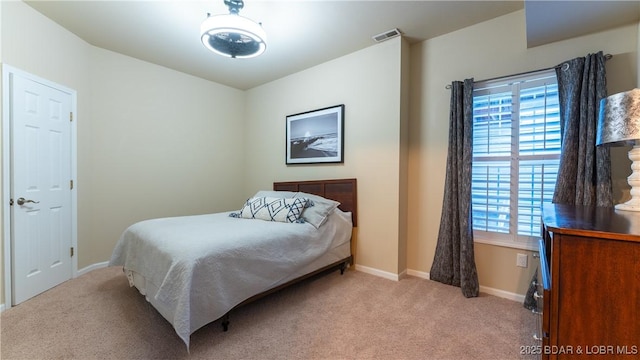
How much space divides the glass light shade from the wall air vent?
1210 millimetres

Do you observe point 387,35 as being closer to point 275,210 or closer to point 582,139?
point 582,139

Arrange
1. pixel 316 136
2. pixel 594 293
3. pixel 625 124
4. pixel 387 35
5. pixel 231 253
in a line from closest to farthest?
1. pixel 594 293
2. pixel 625 124
3. pixel 231 253
4. pixel 387 35
5. pixel 316 136

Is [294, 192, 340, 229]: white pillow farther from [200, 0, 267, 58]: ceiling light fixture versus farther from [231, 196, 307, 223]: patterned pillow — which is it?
[200, 0, 267, 58]: ceiling light fixture

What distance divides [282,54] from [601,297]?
334 centimetres

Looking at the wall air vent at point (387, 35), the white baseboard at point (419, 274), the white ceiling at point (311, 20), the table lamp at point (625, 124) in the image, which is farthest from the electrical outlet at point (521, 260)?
the wall air vent at point (387, 35)

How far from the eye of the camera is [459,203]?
103 inches

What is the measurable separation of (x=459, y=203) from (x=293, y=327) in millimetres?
1868

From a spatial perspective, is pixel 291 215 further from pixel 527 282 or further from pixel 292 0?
pixel 527 282

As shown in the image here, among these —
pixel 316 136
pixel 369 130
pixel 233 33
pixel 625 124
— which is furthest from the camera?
pixel 316 136

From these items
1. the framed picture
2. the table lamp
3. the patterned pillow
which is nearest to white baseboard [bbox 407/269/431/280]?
the patterned pillow

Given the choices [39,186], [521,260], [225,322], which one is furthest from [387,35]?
[39,186]

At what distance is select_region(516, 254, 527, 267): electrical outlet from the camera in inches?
95.4

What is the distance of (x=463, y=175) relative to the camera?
2588 millimetres

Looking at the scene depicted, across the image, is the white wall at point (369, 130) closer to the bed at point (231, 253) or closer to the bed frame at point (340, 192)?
the bed frame at point (340, 192)
